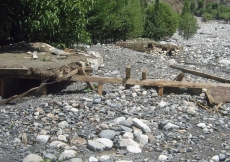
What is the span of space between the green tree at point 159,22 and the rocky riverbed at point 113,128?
1342 cm

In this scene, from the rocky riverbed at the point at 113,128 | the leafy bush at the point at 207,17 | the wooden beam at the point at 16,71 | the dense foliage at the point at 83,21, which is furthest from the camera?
the leafy bush at the point at 207,17

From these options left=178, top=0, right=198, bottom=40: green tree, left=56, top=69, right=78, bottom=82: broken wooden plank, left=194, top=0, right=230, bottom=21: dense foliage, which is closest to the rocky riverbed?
left=56, top=69, right=78, bottom=82: broken wooden plank

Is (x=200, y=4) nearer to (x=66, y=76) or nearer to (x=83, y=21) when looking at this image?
(x=83, y=21)

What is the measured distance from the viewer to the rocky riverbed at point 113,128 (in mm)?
6328

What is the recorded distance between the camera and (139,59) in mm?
13555

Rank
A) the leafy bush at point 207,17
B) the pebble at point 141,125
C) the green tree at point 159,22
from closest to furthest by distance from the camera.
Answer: the pebble at point 141,125, the green tree at point 159,22, the leafy bush at point 207,17

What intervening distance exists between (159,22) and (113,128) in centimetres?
1685

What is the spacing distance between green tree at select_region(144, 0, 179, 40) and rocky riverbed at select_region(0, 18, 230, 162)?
13422 millimetres

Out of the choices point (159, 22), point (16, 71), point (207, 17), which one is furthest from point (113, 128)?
point (207, 17)

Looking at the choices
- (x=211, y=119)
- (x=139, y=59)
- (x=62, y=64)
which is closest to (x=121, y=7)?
(x=139, y=59)

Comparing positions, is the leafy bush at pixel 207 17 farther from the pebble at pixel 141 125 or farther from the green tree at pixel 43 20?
the pebble at pixel 141 125

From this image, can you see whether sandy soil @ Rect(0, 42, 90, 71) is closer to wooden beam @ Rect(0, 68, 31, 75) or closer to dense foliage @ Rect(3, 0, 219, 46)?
wooden beam @ Rect(0, 68, 31, 75)

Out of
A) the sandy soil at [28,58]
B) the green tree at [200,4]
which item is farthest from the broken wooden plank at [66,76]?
the green tree at [200,4]

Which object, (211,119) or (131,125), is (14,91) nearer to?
(131,125)
